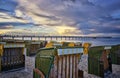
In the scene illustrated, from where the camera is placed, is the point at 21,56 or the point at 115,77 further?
the point at 21,56

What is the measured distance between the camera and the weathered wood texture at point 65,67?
7324mm

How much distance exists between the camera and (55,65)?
7.30 meters

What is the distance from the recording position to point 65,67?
7762mm

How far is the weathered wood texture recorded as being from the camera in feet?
24.0

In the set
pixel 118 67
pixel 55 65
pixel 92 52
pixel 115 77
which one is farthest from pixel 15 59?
pixel 118 67

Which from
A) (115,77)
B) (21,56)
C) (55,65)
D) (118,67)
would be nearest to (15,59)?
(21,56)

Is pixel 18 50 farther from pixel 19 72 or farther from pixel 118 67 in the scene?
pixel 118 67

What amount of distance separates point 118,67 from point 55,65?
19.1 m

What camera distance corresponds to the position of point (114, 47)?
22.4 meters

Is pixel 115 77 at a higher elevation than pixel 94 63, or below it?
below

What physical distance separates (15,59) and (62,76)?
41.4 ft

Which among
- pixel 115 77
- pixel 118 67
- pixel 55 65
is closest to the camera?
pixel 55 65

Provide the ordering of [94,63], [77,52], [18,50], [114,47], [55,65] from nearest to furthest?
1. [55,65]
2. [77,52]
3. [94,63]
4. [18,50]
5. [114,47]

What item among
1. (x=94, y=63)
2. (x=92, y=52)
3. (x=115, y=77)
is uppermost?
(x=92, y=52)
